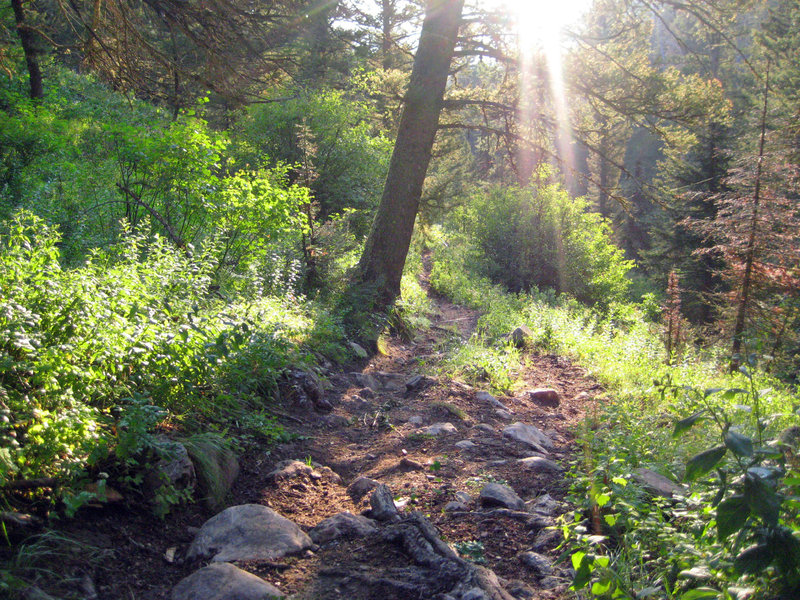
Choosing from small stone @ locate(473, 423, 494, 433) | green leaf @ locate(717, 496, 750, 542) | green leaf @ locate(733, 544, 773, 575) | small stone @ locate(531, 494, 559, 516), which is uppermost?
green leaf @ locate(717, 496, 750, 542)

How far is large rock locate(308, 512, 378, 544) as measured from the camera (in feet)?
9.96

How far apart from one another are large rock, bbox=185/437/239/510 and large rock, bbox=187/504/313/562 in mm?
222

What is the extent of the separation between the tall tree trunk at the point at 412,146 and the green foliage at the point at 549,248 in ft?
28.3

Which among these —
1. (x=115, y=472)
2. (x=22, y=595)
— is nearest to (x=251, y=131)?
(x=115, y=472)

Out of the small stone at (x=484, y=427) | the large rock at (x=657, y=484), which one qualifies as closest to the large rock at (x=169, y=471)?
the large rock at (x=657, y=484)

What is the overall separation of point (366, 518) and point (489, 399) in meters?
3.09

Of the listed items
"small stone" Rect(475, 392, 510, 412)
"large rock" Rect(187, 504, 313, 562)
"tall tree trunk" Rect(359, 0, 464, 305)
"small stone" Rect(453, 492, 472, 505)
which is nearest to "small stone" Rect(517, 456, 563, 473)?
"small stone" Rect(453, 492, 472, 505)

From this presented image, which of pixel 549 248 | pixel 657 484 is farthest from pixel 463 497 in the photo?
pixel 549 248

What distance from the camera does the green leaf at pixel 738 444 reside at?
Answer: 5.54ft

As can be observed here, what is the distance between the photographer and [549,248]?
1692cm

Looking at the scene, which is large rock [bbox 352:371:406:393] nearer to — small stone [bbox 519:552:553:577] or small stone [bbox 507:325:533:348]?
small stone [bbox 507:325:533:348]

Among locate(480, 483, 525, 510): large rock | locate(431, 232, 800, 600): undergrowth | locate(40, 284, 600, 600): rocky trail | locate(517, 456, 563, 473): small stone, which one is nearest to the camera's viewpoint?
locate(431, 232, 800, 600): undergrowth

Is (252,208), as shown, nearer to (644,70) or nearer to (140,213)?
(140,213)

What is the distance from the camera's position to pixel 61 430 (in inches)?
102
